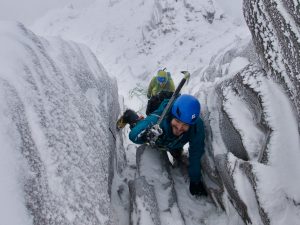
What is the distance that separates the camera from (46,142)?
158 inches

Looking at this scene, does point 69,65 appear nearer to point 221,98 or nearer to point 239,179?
point 221,98

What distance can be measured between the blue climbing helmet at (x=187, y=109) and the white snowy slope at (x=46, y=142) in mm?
1352

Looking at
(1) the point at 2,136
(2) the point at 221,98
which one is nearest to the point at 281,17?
(2) the point at 221,98

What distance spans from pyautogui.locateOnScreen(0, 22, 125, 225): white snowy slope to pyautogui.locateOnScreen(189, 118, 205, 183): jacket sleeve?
137 centimetres

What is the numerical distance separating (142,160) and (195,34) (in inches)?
1446

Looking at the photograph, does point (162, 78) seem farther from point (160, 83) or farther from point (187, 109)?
point (187, 109)

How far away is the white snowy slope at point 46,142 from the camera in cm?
337

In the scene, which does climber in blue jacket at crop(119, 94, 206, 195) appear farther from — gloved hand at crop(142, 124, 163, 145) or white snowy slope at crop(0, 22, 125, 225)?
white snowy slope at crop(0, 22, 125, 225)

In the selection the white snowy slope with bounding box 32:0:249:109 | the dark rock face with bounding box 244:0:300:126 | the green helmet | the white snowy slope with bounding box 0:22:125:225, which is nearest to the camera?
the white snowy slope with bounding box 0:22:125:225

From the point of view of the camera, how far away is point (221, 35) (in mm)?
39531

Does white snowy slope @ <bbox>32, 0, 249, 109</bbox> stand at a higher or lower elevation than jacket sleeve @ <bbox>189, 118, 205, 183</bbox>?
lower

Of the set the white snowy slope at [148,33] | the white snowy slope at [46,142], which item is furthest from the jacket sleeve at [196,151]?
the white snowy slope at [148,33]

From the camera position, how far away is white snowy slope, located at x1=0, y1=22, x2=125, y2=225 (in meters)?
3.37

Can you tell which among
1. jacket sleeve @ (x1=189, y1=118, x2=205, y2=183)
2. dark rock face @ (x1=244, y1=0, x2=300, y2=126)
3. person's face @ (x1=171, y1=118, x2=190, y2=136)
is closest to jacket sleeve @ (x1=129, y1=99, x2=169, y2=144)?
person's face @ (x1=171, y1=118, x2=190, y2=136)
